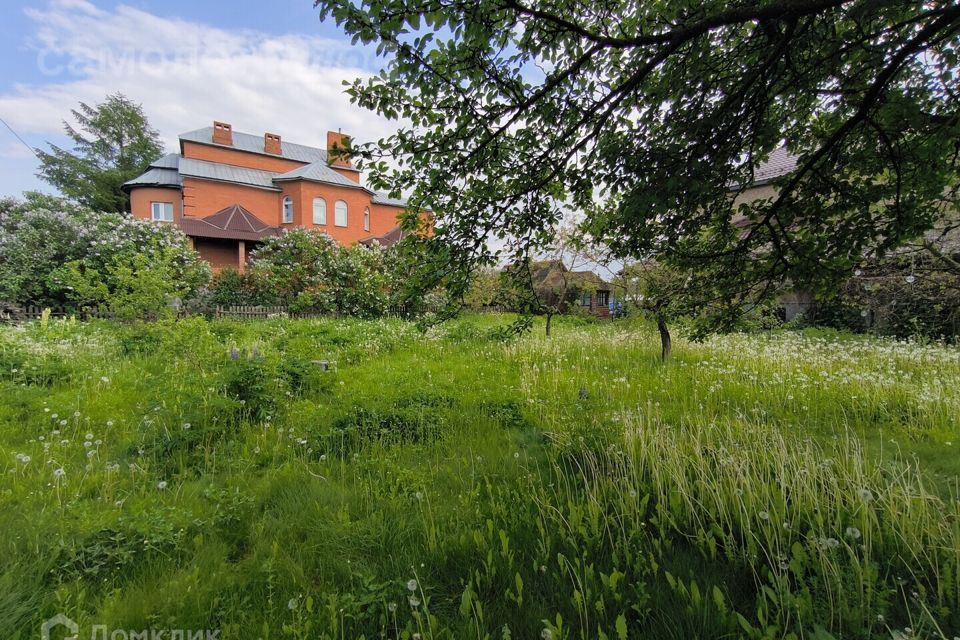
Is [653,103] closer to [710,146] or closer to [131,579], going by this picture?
[710,146]

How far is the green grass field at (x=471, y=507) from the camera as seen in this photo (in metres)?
Result: 1.74

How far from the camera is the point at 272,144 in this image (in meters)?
31.6

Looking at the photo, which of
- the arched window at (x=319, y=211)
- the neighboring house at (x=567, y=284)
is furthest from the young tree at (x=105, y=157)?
the neighboring house at (x=567, y=284)

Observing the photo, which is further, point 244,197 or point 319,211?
point 319,211

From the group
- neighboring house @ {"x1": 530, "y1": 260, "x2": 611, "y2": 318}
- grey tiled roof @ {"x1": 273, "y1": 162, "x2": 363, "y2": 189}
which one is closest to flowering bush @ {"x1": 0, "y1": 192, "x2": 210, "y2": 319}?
neighboring house @ {"x1": 530, "y1": 260, "x2": 611, "y2": 318}

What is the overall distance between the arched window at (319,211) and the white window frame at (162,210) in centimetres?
875

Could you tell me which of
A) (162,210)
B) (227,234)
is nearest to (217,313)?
(227,234)

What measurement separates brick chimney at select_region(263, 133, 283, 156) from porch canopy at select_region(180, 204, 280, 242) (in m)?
7.57

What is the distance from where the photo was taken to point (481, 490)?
9.71ft

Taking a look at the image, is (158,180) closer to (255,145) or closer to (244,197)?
(244,197)

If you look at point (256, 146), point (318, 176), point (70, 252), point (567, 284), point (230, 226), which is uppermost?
point (256, 146)

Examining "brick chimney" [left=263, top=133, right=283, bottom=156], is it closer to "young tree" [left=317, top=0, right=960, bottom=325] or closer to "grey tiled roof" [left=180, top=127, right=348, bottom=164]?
"grey tiled roof" [left=180, top=127, right=348, bottom=164]

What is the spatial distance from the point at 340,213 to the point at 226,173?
25.6 feet

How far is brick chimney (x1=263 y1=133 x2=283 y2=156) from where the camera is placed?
31.4 m
